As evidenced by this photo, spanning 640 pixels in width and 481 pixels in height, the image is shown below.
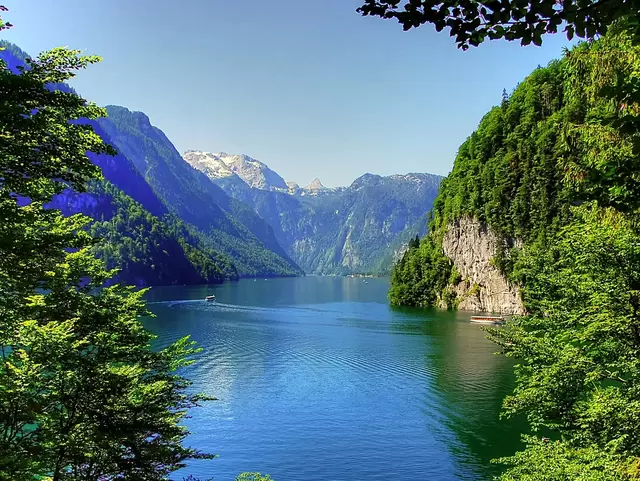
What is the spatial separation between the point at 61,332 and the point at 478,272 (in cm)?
11077

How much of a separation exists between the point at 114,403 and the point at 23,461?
6266 millimetres

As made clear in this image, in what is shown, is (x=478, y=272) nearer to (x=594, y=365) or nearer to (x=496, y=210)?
(x=496, y=210)

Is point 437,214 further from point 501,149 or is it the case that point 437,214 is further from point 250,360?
point 250,360

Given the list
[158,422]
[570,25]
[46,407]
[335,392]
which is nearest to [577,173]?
[570,25]

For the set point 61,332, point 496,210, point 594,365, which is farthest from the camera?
point 496,210

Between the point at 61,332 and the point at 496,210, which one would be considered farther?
the point at 496,210

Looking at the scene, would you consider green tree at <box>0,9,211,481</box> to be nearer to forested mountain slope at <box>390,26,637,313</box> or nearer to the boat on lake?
the boat on lake

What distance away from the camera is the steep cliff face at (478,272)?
351 feet

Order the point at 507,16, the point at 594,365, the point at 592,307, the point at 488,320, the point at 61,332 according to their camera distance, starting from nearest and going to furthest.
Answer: the point at 507,16
the point at 61,332
the point at 594,365
the point at 592,307
the point at 488,320

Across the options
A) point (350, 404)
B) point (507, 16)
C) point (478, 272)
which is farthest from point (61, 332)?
point (478, 272)

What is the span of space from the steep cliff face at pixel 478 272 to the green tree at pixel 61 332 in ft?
317

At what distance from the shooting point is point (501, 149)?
118 m

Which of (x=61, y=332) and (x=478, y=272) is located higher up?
(x=61, y=332)

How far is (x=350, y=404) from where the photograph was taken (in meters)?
43.9
